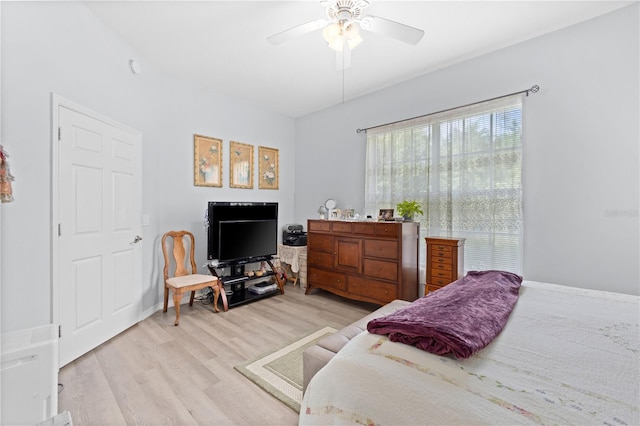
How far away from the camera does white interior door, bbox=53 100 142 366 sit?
86.6 inches

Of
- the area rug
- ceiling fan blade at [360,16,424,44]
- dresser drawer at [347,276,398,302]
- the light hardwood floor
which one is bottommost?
the light hardwood floor

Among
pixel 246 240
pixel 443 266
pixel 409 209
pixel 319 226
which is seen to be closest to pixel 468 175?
pixel 409 209

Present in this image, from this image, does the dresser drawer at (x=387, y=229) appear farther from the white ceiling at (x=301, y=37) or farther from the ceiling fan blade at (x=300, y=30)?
the ceiling fan blade at (x=300, y=30)

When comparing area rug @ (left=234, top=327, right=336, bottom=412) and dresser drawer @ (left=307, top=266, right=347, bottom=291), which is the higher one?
dresser drawer @ (left=307, top=266, right=347, bottom=291)

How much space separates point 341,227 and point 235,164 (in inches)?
75.2

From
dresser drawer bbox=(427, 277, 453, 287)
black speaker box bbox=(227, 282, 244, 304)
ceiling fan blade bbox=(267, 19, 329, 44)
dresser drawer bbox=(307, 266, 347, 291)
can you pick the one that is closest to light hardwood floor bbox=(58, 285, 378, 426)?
black speaker box bbox=(227, 282, 244, 304)

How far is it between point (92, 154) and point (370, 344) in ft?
9.10

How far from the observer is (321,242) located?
385cm

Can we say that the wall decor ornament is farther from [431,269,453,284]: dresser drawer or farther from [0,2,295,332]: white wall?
[431,269,453,284]: dresser drawer

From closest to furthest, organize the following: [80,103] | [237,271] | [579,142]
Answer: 1. [80,103]
2. [579,142]
3. [237,271]

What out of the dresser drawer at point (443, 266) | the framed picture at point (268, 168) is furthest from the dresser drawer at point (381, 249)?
the framed picture at point (268, 168)

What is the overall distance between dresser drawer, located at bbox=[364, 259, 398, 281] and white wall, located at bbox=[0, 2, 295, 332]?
2.28 meters

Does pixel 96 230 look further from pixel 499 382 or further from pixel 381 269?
pixel 499 382

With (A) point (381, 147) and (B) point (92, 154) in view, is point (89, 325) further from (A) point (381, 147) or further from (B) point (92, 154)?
(A) point (381, 147)
